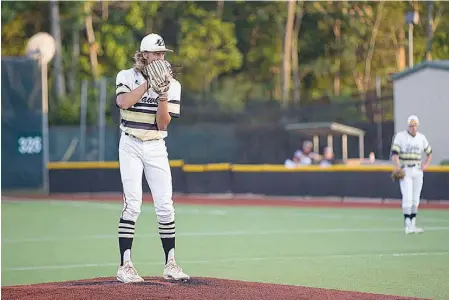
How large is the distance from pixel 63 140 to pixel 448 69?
590 inches

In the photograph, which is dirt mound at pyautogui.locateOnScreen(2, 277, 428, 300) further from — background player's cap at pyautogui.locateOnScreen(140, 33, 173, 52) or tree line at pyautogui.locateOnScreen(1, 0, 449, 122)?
tree line at pyautogui.locateOnScreen(1, 0, 449, 122)

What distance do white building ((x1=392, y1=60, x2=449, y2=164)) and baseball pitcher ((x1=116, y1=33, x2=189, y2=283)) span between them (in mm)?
13465

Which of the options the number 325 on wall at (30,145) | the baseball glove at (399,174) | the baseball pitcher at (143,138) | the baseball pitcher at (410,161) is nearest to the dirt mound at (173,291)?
the baseball pitcher at (143,138)

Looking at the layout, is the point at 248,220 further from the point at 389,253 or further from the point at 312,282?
the point at 312,282

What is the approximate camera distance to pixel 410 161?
48.9 ft

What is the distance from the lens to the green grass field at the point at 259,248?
9.96 m

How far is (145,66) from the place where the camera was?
321 inches

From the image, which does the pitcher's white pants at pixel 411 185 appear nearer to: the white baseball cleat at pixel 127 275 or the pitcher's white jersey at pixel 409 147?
the pitcher's white jersey at pixel 409 147

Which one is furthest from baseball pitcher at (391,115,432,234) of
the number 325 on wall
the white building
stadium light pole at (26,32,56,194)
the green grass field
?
the number 325 on wall

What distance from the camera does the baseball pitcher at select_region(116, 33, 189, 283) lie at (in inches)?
321

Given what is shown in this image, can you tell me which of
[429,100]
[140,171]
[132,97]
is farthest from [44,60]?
[132,97]

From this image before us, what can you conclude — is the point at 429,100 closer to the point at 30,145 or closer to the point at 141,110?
the point at 30,145

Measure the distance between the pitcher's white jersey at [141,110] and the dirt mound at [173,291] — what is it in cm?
122

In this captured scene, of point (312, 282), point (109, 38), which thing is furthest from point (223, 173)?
point (109, 38)
